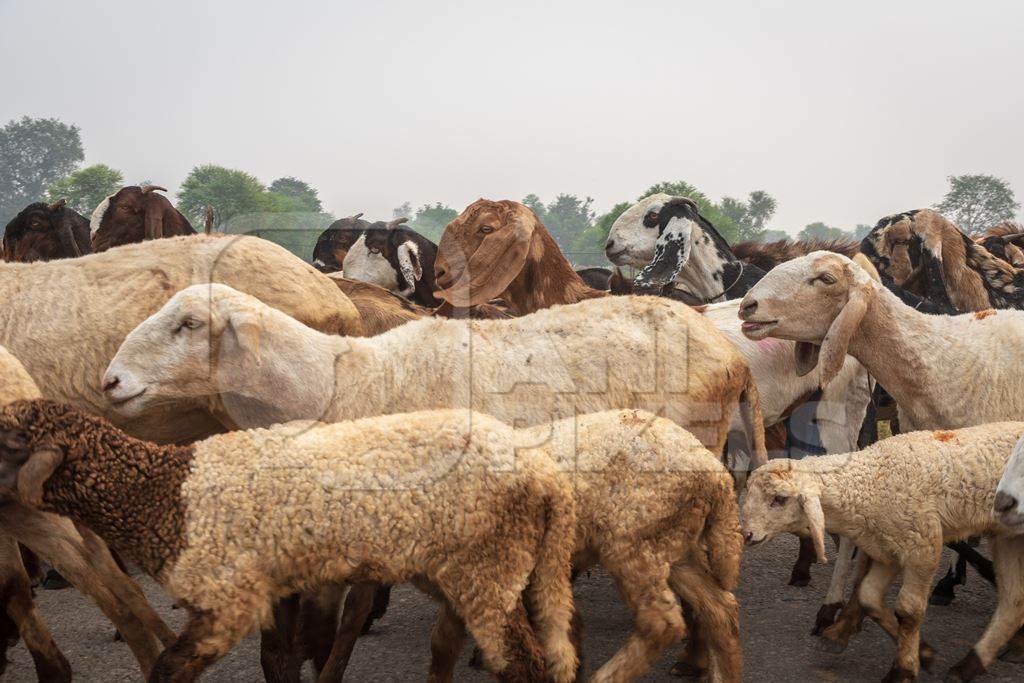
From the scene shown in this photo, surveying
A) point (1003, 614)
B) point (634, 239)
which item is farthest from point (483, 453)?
point (634, 239)

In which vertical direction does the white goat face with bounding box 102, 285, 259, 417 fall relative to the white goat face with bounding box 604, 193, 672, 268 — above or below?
below

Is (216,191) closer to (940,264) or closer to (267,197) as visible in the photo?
(267,197)

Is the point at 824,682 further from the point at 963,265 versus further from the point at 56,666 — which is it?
the point at 963,265

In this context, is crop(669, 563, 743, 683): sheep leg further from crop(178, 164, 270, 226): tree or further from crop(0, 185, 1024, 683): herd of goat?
crop(178, 164, 270, 226): tree

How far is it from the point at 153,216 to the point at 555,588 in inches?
248

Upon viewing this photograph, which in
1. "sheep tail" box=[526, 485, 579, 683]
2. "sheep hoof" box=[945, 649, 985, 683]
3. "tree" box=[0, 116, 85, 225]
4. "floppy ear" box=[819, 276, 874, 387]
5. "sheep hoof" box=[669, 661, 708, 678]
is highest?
"tree" box=[0, 116, 85, 225]

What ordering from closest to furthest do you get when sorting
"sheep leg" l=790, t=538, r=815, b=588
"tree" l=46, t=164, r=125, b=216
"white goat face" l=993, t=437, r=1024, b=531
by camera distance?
"white goat face" l=993, t=437, r=1024, b=531, "sheep leg" l=790, t=538, r=815, b=588, "tree" l=46, t=164, r=125, b=216

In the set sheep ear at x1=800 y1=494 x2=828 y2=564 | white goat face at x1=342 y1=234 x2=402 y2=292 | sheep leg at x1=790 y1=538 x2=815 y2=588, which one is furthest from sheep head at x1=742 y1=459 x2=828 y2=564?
white goat face at x1=342 y1=234 x2=402 y2=292

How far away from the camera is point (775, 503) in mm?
4484

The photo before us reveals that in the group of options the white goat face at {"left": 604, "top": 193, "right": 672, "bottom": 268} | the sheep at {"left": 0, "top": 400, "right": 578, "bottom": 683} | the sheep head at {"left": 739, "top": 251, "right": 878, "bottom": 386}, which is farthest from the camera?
the white goat face at {"left": 604, "top": 193, "right": 672, "bottom": 268}

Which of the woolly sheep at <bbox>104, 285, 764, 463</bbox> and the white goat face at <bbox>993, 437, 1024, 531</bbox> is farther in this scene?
the woolly sheep at <bbox>104, 285, 764, 463</bbox>

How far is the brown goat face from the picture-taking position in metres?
6.45

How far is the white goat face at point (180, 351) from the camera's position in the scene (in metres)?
4.44

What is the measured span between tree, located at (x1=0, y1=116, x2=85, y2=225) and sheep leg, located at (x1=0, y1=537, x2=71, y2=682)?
93.4m
